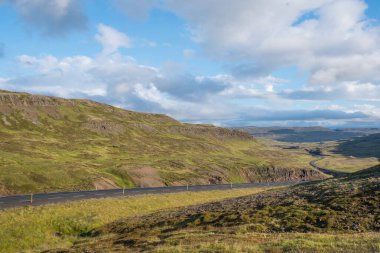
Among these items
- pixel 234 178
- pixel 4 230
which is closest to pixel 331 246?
pixel 4 230

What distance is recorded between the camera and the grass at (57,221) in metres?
34.6

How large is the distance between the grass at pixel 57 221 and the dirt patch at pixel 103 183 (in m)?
35.3

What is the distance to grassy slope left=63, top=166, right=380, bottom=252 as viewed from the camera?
21312 mm

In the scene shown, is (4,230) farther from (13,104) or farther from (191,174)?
(13,104)

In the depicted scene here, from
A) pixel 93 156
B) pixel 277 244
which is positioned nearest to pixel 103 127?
pixel 93 156

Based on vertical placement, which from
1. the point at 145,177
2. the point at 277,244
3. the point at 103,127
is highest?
the point at 103,127

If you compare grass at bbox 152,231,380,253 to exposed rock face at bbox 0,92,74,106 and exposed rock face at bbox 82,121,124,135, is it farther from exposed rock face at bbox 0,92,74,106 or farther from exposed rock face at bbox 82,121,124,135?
exposed rock face at bbox 0,92,74,106

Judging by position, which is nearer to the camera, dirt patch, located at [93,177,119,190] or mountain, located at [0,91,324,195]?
mountain, located at [0,91,324,195]

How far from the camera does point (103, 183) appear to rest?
297ft

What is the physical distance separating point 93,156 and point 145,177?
→ 89.7ft

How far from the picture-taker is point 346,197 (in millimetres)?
34594

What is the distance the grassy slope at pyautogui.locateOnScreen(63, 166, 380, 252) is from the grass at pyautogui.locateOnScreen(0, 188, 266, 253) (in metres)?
3.80

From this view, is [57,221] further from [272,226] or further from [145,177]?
[145,177]

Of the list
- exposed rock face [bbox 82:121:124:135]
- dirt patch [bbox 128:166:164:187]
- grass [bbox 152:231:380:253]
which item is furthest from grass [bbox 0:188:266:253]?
exposed rock face [bbox 82:121:124:135]
